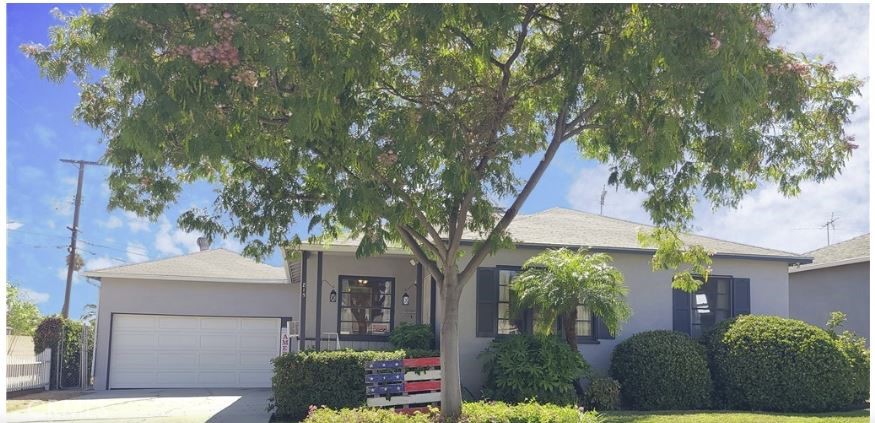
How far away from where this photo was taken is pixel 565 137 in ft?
32.6

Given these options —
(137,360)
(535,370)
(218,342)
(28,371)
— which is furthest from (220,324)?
(535,370)

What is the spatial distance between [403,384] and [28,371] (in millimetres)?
10369

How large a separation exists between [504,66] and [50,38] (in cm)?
493

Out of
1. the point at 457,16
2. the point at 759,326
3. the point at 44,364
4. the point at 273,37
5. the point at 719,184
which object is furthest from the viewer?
the point at 44,364

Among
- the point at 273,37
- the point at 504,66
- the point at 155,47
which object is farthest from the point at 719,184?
the point at 155,47

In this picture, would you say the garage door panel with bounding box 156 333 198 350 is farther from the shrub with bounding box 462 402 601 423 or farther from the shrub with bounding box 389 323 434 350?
the shrub with bounding box 462 402 601 423

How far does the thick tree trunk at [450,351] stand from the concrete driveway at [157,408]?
4333mm

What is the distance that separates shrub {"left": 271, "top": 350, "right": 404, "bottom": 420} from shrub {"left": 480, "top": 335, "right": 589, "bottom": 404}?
5.98 ft

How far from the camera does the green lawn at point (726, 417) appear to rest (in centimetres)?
1214

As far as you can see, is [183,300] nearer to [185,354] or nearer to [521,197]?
[185,354]

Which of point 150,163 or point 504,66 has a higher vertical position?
point 504,66

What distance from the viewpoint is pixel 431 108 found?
922cm

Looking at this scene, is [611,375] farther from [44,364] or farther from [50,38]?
[44,364]

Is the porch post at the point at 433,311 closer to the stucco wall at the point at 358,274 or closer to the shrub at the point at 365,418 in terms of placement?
the stucco wall at the point at 358,274
